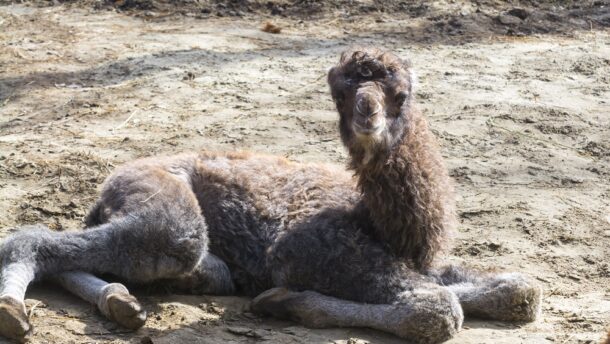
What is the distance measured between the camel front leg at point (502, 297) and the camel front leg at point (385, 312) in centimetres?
23

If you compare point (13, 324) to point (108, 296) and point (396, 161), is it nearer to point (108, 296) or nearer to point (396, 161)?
point (108, 296)

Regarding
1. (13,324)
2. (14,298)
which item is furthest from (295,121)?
(13,324)

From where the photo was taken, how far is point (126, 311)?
192 inches

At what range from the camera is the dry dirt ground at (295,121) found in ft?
17.6

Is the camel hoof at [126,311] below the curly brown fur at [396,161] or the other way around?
below

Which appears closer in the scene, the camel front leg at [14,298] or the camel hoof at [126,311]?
the camel front leg at [14,298]

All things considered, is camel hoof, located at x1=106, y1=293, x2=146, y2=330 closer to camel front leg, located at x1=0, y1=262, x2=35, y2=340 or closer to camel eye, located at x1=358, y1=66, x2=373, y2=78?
camel front leg, located at x1=0, y1=262, x2=35, y2=340

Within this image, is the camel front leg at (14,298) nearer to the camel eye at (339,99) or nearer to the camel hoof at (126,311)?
the camel hoof at (126,311)

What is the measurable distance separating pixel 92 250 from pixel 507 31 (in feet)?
22.6

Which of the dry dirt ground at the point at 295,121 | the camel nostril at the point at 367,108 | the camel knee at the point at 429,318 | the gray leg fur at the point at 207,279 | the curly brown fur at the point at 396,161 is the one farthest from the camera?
the gray leg fur at the point at 207,279

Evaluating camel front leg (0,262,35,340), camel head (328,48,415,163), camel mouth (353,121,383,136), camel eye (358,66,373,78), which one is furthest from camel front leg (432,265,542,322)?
camel front leg (0,262,35,340)

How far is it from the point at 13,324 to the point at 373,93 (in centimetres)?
203

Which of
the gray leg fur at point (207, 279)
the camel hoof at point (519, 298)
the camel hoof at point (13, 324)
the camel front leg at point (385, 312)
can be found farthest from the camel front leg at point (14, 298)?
the camel hoof at point (519, 298)

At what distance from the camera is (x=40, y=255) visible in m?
5.28
